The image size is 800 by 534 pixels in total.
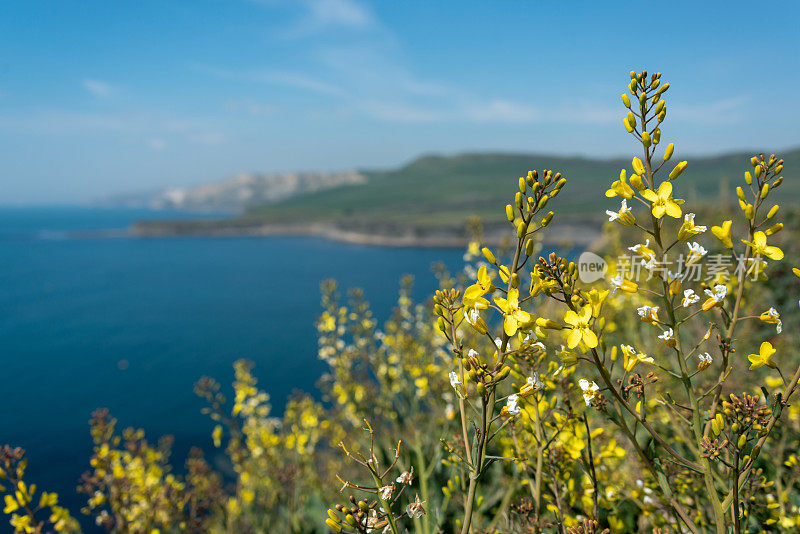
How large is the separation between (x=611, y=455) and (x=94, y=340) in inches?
1821

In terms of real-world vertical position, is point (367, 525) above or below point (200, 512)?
above

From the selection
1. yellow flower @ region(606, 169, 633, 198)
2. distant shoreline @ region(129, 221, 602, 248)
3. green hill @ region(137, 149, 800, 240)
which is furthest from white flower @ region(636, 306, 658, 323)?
green hill @ region(137, 149, 800, 240)

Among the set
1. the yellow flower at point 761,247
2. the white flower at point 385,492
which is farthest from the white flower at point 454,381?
the yellow flower at point 761,247

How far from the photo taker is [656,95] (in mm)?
1644

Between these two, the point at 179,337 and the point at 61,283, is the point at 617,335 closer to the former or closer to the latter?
the point at 179,337

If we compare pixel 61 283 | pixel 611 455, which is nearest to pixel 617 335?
pixel 611 455

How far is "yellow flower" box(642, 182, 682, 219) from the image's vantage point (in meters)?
1.52

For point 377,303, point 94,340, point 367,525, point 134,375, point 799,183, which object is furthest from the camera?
point 799,183

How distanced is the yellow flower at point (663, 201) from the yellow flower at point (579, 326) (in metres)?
0.40

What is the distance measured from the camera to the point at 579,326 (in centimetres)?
148

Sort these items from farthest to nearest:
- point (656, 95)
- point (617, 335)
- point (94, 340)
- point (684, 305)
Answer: point (94, 340) → point (617, 335) → point (656, 95) → point (684, 305)

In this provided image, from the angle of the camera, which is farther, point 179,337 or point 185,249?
point 185,249

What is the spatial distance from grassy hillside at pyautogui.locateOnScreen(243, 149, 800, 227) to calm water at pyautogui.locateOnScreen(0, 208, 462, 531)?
4389cm

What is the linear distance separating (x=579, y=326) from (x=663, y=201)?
55 cm
